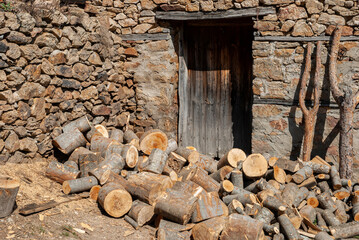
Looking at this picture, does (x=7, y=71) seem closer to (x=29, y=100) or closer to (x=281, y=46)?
(x=29, y=100)

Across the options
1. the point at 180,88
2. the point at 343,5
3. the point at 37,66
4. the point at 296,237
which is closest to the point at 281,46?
the point at 343,5

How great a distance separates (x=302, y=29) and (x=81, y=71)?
3.37 metres

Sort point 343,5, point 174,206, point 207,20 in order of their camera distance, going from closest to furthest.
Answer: point 174,206
point 343,5
point 207,20

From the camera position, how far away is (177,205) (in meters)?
4.40

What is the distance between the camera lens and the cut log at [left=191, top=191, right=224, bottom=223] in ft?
14.7

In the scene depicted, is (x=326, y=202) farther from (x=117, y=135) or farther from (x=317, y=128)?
(x=117, y=135)

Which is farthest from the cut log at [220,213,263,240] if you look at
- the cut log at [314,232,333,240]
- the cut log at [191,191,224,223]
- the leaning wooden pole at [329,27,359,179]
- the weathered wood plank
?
the weathered wood plank

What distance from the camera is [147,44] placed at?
22.3ft

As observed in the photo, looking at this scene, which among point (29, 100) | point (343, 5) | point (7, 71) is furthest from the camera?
point (343, 5)

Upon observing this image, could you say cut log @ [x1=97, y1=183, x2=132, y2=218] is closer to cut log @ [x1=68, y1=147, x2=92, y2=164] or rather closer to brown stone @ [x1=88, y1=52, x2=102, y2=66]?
cut log @ [x1=68, y1=147, x2=92, y2=164]

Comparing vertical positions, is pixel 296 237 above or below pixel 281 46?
below

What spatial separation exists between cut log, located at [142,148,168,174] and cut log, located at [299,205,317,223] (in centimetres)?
191

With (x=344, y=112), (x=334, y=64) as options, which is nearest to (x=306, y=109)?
(x=344, y=112)

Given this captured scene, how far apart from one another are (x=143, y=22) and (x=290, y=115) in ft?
9.49
